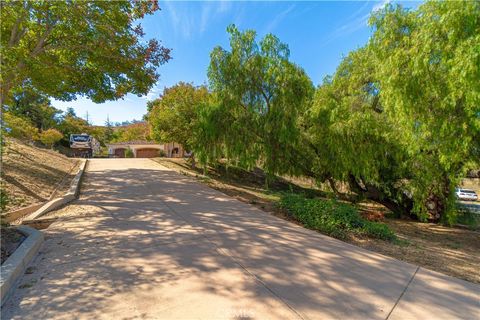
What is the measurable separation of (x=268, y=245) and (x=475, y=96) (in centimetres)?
463

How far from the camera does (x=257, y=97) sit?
36.3 feet

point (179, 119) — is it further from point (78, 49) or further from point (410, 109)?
point (410, 109)

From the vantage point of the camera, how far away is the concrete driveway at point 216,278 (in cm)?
278

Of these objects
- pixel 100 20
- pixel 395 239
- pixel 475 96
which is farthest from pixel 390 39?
pixel 100 20

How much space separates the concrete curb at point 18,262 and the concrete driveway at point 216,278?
11cm

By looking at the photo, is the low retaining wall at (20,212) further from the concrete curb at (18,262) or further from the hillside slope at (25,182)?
the concrete curb at (18,262)

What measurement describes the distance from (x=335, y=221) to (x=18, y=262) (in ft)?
18.4

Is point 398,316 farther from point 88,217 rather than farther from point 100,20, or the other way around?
point 100,20

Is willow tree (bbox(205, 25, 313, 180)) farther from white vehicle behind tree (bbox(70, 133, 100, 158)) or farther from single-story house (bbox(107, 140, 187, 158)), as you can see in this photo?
single-story house (bbox(107, 140, 187, 158))

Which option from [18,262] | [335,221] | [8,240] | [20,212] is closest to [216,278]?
[18,262]

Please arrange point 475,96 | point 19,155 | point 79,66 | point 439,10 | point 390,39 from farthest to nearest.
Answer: point 19,155
point 79,66
point 390,39
point 439,10
point 475,96

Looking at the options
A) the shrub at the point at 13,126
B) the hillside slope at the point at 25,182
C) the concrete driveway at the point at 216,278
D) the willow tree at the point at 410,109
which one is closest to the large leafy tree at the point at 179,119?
the shrub at the point at 13,126

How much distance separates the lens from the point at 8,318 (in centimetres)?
256

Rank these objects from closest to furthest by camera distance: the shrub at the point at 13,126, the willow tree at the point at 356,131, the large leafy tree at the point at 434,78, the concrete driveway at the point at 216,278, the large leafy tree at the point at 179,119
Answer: the concrete driveway at the point at 216,278 < the shrub at the point at 13,126 < the large leafy tree at the point at 434,78 < the willow tree at the point at 356,131 < the large leafy tree at the point at 179,119
